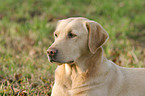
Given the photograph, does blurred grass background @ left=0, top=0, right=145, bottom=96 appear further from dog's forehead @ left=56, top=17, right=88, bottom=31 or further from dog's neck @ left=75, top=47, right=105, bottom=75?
dog's forehead @ left=56, top=17, right=88, bottom=31

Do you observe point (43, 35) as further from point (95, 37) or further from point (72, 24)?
point (95, 37)

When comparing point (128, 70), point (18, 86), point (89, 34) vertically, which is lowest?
point (18, 86)

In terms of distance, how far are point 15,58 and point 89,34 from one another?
8.76ft

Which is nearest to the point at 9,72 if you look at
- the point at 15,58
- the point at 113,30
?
the point at 15,58

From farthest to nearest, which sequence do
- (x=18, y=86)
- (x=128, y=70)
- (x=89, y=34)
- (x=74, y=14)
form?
(x=74, y=14)
(x=18, y=86)
(x=128, y=70)
(x=89, y=34)

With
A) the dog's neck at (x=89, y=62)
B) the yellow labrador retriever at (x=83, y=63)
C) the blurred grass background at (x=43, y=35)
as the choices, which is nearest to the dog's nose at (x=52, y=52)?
the yellow labrador retriever at (x=83, y=63)

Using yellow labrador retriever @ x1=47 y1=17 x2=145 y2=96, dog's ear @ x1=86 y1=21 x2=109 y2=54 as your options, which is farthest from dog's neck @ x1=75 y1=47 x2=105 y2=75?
dog's ear @ x1=86 y1=21 x2=109 y2=54

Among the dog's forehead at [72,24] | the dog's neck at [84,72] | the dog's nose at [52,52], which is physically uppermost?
the dog's forehead at [72,24]

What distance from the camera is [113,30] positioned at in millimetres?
6660

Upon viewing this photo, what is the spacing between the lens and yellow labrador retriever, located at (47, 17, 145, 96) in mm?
2934

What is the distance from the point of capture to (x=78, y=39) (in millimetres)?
2957

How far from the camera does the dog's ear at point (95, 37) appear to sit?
116 inches

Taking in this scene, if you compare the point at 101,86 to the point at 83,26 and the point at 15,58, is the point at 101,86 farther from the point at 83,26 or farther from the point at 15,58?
the point at 15,58

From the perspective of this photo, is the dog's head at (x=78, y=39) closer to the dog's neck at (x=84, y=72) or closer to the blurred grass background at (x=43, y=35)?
the dog's neck at (x=84, y=72)
